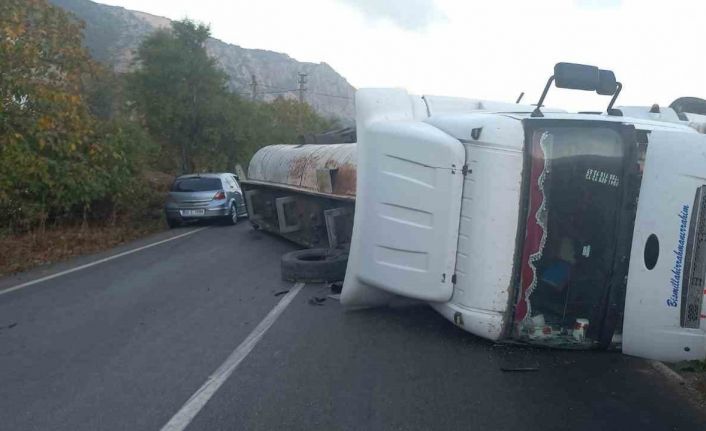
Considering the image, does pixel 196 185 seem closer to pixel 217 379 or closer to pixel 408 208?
pixel 408 208

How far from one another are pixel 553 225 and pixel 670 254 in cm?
89

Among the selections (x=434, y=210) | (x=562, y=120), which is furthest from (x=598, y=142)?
(x=434, y=210)

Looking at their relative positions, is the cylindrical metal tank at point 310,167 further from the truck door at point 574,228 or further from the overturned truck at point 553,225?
the truck door at point 574,228

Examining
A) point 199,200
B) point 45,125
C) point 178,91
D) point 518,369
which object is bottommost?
point 199,200

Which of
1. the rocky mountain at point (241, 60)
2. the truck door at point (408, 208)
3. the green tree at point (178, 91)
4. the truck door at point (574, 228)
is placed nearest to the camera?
the truck door at point (574, 228)

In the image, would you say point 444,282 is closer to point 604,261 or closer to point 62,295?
point 604,261

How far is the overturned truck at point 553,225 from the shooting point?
16.7ft

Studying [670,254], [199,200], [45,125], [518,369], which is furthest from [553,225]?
[199,200]

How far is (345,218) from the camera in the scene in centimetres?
1049

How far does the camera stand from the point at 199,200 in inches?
744

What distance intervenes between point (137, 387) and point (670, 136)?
14.7 ft

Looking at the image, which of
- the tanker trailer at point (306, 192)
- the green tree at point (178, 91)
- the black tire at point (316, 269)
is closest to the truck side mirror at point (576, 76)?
the black tire at point (316, 269)

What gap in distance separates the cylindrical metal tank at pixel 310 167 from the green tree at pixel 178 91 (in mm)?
15827

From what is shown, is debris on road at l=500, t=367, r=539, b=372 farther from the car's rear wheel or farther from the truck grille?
the car's rear wheel
